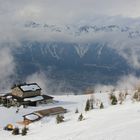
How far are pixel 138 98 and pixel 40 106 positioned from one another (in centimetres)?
5033

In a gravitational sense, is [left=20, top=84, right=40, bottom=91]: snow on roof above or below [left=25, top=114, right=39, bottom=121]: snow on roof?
above

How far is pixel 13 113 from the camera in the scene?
87.4m

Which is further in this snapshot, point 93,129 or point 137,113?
point 137,113

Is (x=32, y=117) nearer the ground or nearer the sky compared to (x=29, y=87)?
nearer the ground

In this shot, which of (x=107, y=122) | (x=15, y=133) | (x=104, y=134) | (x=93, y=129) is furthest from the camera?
(x=15, y=133)

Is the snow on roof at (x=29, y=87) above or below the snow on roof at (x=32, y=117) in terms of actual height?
above

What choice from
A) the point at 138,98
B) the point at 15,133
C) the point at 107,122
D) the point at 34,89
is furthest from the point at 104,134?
the point at 34,89

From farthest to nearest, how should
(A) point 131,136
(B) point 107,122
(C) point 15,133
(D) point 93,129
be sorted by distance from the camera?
(C) point 15,133 → (B) point 107,122 → (D) point 93,129 → (A) point 131,136

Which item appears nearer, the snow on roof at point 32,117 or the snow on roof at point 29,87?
the snow on roof at point 32,117

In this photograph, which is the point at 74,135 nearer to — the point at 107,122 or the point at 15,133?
the point at 107,122

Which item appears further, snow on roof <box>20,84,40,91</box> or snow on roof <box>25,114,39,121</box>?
snow on roof <box>20,84,40,91</box>

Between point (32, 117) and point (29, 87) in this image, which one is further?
point (29, 87)

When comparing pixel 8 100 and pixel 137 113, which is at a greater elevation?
pixel 137 113

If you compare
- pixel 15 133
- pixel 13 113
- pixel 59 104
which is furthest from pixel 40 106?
pixel 15 133
